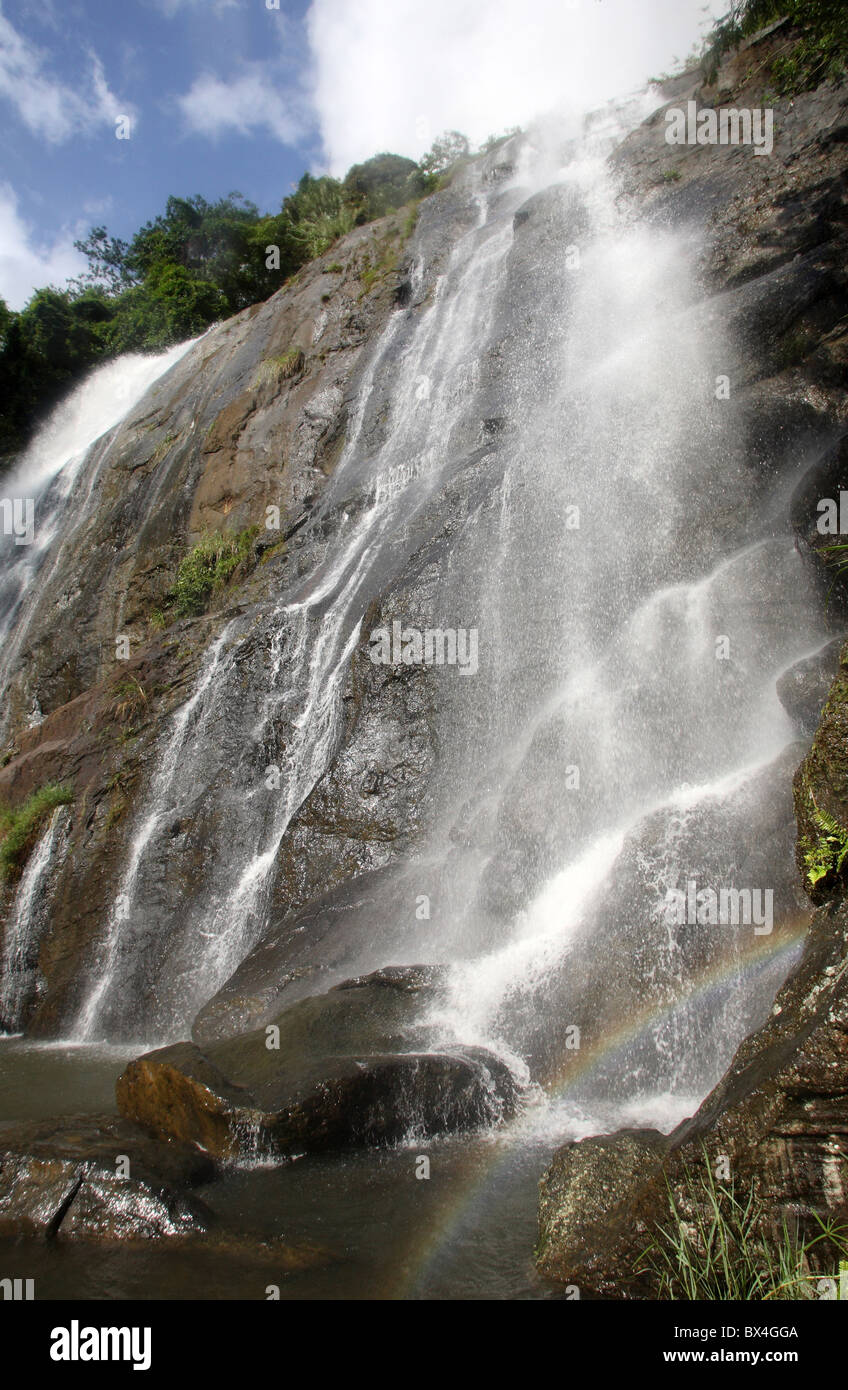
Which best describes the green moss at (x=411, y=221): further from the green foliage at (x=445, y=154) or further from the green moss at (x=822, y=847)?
the green moss at (x=822, y=847)

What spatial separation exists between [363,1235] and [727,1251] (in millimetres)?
2249

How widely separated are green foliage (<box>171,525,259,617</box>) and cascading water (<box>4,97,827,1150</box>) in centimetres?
255

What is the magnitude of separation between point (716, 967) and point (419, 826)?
435cm

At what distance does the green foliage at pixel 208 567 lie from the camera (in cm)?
1828

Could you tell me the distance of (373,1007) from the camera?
707 cm

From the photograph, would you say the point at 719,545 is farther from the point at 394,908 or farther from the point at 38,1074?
the point at 38,1074

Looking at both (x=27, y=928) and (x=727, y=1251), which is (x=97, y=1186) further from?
(x=27, y=928)

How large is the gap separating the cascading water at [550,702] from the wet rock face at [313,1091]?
66 cm

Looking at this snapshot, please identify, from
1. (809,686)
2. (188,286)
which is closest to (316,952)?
(809,686)

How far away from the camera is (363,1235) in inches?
177

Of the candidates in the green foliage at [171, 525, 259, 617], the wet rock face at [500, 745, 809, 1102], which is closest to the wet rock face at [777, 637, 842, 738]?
the wet rock face at [500, 745, 809, 1102]

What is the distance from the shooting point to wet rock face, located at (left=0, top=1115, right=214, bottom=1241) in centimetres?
459

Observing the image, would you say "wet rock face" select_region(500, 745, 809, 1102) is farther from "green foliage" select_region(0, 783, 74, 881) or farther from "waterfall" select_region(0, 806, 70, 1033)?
"green foliage" select_region(0, 783, 74, 881)

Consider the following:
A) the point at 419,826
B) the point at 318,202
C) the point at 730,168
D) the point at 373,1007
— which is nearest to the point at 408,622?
the point at 419,826
